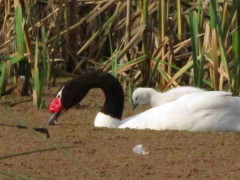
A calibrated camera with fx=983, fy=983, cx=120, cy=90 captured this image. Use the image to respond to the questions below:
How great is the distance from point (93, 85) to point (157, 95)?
16.7 inches

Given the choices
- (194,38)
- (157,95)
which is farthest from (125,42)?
(157,95)

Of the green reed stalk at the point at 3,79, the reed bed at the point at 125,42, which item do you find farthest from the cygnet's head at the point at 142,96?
the green reed stalk at the point at 3,79

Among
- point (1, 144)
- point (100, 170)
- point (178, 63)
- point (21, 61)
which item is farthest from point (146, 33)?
point (100, 170)

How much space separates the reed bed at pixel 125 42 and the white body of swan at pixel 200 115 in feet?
2.10

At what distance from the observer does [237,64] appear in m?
6.11

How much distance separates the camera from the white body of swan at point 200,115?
5.48 meters

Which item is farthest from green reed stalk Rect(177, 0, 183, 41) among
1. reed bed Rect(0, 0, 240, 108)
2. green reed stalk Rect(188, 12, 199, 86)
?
green reed stalk Rect(188, 12, 199, 86)

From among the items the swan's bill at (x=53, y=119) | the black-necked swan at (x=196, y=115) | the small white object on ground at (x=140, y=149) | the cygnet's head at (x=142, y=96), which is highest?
the small white object on ground at (x=140, y=149)

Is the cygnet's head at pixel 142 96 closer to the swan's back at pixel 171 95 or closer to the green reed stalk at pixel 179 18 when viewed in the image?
the swan's back at pixel 171 95

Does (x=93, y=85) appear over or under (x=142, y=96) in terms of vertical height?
over

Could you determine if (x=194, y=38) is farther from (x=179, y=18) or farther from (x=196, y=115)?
(x=196, y=115)

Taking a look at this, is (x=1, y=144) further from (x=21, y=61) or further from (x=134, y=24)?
(x=134, y=24)

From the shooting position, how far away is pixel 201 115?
548 cm

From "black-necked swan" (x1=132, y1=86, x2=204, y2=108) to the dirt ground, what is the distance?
22.7 inches
